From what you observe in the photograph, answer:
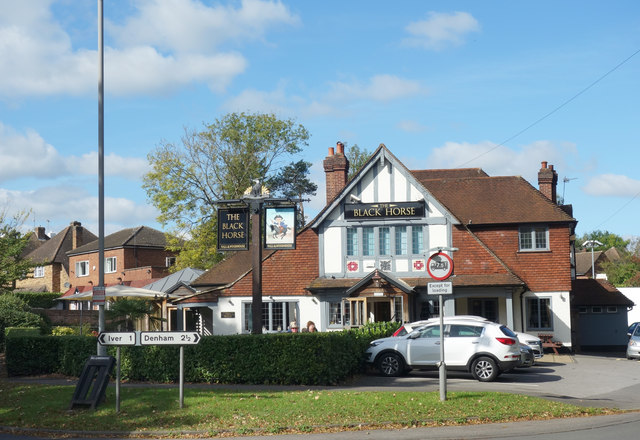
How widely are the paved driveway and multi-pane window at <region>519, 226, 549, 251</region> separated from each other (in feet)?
27.1

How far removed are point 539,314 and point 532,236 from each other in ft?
11.6

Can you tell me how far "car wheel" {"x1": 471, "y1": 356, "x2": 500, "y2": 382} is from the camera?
2000cm

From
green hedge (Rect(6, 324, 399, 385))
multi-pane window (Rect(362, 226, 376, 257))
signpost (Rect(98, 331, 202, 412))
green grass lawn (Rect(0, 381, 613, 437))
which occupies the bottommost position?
green grass lawn (Rect(0, 381, 613, 437))

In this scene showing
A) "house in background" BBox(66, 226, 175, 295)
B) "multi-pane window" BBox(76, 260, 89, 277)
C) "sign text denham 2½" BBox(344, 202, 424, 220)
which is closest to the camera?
"sign text denham 2½" BBox(344, 202, 424, 220)

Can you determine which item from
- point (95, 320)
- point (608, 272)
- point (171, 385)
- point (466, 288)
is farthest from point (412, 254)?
point (608, 272)

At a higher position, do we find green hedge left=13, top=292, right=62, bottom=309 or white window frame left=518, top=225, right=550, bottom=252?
white window frame left=518, top=225, right=550, bottom=252

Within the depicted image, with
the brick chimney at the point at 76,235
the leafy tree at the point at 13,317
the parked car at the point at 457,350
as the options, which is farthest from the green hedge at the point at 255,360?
the brick chimney at the point at 76,235

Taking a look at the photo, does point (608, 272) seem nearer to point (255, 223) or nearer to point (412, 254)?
point (412, 254)

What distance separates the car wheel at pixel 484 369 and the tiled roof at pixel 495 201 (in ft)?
45.9

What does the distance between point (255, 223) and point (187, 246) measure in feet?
94.5

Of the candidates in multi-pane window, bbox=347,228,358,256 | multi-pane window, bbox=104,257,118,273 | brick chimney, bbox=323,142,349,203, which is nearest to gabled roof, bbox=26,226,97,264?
multi-pane window, bbox=104,257,118,273

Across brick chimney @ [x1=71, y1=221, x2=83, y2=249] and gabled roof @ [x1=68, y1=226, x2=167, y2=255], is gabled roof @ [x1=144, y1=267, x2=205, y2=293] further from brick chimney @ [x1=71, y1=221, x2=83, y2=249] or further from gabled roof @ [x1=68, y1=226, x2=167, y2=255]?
brick chimney @ [x1=71, y1=221, x2=83, y2=249]

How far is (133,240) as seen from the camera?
60.2 meters

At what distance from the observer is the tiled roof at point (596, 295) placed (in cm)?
3825
